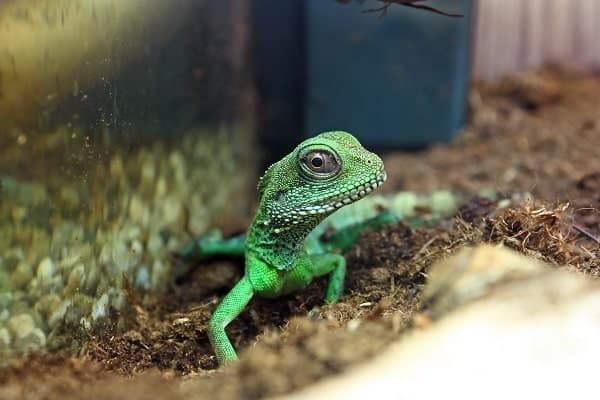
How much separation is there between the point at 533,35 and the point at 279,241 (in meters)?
5.04

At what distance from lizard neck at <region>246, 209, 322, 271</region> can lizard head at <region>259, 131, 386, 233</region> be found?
8 centimetres

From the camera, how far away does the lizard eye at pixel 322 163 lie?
394 cm

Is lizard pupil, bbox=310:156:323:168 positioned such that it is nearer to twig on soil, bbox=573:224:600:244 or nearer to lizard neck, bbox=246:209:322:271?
lizard neck, bbox=246:209:322:271

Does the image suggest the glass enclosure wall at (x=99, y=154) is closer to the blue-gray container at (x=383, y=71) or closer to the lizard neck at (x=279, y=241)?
the lizard neck at (x=279, y=241)

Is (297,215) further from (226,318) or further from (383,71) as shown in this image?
(383,71)

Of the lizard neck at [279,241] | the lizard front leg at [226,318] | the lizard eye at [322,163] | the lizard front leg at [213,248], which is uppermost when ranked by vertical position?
the lizard eye at [322,163]

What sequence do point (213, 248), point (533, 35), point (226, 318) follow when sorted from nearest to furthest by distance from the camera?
point (226, 318), point (213, 248), point (533, 35)

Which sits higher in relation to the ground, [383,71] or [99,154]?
[99,154]

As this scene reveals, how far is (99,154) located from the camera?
3.95 metres

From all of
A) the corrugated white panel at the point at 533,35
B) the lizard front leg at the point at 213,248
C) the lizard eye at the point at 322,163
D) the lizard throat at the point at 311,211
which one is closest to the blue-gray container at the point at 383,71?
the corrugated white panel at the point at 533,35

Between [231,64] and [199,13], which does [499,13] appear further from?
[199,13]

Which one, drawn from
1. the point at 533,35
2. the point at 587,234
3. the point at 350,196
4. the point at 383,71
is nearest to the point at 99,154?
the point at 350,196

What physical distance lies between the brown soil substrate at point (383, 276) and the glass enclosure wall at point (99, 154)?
0.26 meters

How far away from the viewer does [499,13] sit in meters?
8.04
